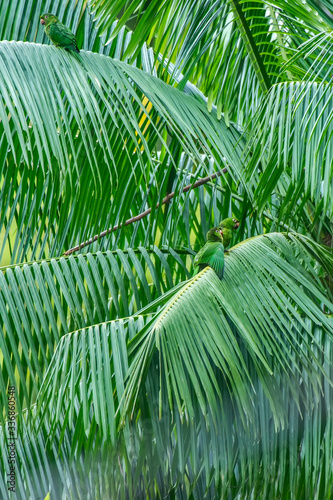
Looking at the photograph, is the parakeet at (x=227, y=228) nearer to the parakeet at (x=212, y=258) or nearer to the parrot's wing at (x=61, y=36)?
the parakeet at (x=212, y=258)

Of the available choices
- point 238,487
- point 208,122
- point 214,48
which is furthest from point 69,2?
point 238,487

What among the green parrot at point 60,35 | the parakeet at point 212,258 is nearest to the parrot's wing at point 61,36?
the green parrot at point 60,35

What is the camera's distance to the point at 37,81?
3.05ft

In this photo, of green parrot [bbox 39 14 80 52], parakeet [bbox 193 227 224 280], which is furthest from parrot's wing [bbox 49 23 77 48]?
parakeet [bbox 193 227 224 280]

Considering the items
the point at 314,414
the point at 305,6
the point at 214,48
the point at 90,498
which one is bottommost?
the point at 90,498

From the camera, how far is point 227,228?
1.26 m

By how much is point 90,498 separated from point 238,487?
0.26 metres

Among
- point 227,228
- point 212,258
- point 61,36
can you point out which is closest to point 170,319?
point 212,258

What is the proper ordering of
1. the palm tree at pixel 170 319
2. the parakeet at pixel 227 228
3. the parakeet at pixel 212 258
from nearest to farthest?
the palm tree at pixel 170 319 < the parakeet at pixel 212 258 < the parakeet at pixel 227 228

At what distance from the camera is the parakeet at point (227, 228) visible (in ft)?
4.04

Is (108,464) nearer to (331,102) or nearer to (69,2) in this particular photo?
(331,102)

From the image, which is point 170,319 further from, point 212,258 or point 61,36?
point 61,36

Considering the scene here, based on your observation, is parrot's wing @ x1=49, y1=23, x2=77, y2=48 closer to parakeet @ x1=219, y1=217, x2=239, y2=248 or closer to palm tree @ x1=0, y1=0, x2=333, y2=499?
palm tree @ x1=0, y1=0, x2=333, y2=499

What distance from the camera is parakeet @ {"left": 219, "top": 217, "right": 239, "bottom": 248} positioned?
1.23 meters
